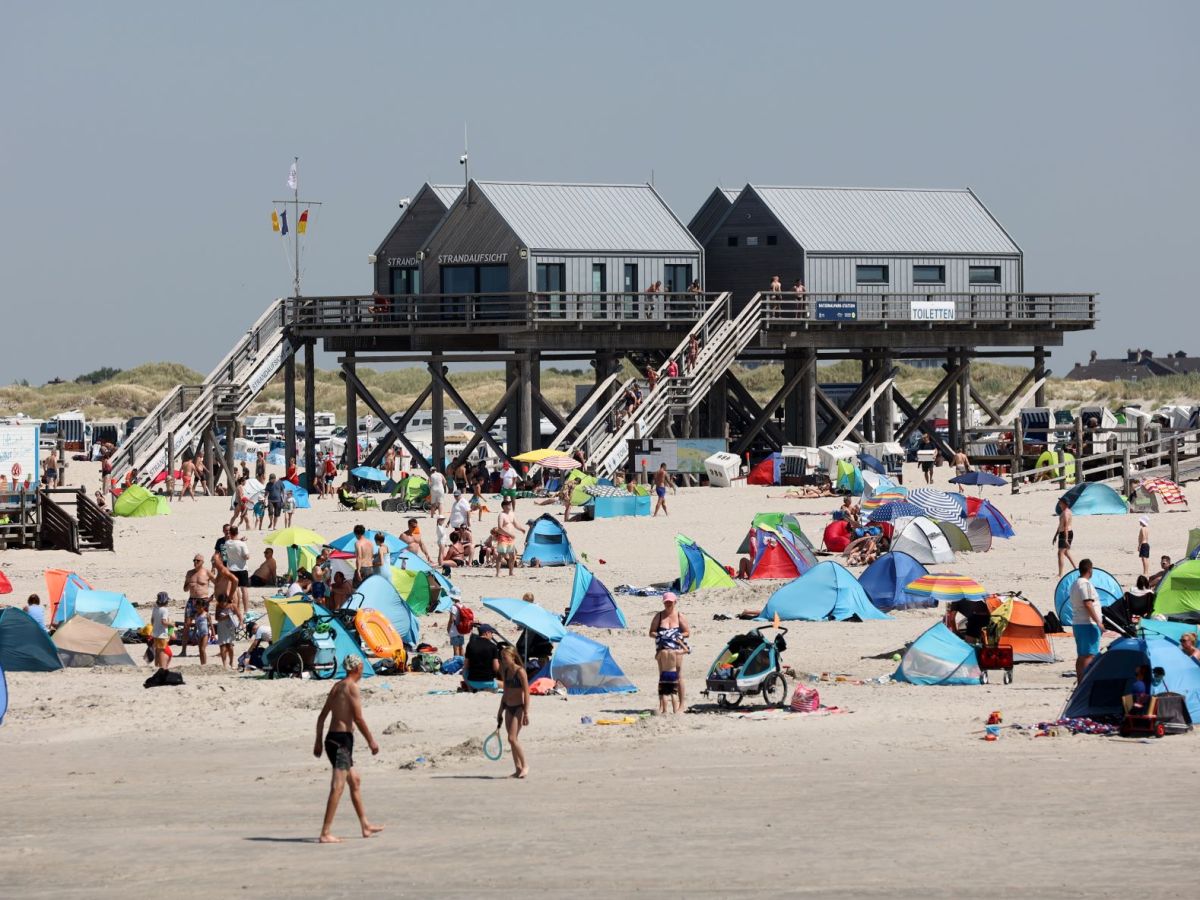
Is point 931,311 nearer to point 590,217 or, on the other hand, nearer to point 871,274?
point 871,274

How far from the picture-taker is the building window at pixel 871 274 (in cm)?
4891

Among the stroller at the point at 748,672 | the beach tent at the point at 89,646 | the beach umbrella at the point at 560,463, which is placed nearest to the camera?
the stroller at the point at 748,672

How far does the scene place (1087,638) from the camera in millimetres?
19016

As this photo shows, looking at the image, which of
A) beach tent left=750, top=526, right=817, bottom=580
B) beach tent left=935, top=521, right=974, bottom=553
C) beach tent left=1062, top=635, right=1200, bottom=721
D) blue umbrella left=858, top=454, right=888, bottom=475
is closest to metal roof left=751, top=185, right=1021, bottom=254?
blue umbrella left=858, top=454, right=888, bottom=475

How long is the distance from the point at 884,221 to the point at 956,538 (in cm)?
2057

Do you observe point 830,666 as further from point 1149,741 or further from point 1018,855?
point 1018,855

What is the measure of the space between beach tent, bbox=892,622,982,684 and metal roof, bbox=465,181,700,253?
89.8 ft

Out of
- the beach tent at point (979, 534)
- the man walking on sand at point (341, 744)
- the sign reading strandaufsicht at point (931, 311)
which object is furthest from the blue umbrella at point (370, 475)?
the man walking on sand at point (341, 744)

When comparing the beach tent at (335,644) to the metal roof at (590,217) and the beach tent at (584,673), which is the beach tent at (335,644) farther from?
the metal roof at (590,217)

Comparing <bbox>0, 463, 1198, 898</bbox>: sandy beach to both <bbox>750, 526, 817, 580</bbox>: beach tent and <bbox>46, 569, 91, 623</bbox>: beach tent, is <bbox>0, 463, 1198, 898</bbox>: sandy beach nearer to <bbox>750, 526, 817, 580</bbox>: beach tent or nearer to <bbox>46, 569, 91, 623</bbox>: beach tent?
<bbox>46, 569, 91, 623</bbox>: beach tent

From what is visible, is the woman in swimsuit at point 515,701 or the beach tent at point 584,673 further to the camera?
the beach tent at point 584,673

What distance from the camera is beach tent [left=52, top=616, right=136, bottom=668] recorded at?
22.1 meters

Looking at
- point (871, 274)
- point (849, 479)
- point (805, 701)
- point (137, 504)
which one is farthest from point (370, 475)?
point (805, 701)

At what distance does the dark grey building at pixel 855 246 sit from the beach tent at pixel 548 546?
1907cm
